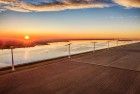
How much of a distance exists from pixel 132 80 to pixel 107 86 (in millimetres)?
911

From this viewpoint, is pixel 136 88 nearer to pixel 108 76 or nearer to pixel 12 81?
pixel 108 76

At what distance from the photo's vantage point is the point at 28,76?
5109mm

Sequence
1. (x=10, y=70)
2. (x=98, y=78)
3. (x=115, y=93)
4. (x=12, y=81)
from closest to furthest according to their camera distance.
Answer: (x=115, y=93), (x=12, y=81), (x=98, y=78), (x=10, y=70)

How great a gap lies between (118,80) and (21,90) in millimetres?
2353

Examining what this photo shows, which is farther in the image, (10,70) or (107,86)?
(10,70)

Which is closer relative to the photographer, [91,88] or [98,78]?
[91,88]

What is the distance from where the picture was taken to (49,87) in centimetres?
411

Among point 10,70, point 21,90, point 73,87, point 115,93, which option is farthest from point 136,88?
point 10,70

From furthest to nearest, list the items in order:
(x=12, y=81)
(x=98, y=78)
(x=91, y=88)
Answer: (x=98, y=78) < (x=12, y=81) < (x=91, y=88)

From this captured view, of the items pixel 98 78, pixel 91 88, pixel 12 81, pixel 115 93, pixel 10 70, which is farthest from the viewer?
pixel 10 70

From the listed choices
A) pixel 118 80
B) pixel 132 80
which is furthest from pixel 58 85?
pixel 132 80

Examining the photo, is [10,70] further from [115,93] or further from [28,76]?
[115,93]

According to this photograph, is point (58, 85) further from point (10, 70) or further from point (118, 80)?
point (10, 70)

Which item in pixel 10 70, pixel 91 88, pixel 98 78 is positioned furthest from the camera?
pixel 10 70
